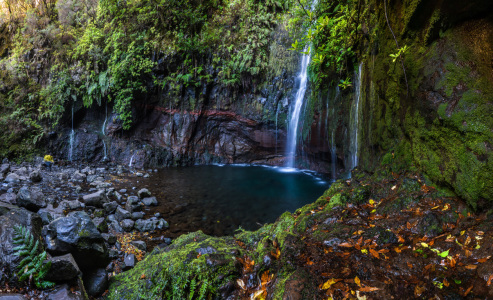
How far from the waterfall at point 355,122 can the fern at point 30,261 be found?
20.0ft

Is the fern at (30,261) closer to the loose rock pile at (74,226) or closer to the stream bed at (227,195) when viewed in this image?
the loose rock pile at (74,226)

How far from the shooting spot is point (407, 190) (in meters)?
3.12

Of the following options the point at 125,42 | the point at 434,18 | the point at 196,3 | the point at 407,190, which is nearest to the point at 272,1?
the point at 196,3

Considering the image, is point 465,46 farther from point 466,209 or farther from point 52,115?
point 52,115

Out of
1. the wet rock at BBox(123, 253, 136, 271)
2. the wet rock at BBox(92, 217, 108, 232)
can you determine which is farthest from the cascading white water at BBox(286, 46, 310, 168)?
the wet rock at BBox(123, 253, 136, 271)

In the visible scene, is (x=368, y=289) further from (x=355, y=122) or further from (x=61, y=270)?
(x=355, y=122)

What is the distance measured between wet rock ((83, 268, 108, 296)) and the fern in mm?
489

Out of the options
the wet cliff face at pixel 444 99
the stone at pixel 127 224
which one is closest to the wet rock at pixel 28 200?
the stone at pixel 127 224

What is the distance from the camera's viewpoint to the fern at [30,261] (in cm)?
211

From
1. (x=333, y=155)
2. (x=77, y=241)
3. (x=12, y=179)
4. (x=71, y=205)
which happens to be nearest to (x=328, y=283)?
(x=77, y=241)

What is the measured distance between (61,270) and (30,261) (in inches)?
11.0

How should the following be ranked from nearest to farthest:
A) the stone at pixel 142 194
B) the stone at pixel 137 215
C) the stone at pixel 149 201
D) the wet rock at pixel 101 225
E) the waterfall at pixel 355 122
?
the wet rock at pixel 101 225, the stone at pixel 137 215, the waterfall at pixel 355 122, the stone at pixel 149 201, the stone at pixel 142 194

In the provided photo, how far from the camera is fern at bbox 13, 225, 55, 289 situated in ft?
6.91

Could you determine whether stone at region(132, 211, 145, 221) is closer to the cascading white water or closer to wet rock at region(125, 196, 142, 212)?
wet rock at region(125, 196, 142, 212)
